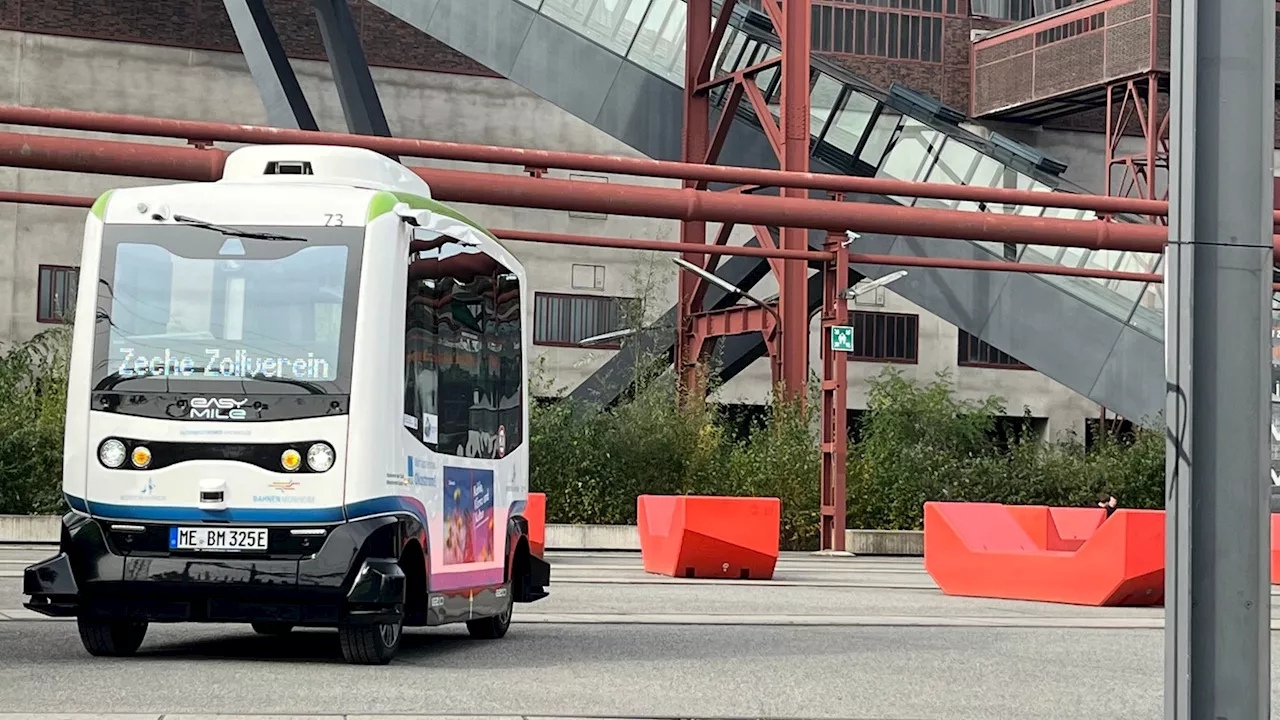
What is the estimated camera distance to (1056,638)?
13.4m

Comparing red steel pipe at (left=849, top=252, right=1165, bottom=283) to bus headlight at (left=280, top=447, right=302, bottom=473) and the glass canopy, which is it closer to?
the glass canopy

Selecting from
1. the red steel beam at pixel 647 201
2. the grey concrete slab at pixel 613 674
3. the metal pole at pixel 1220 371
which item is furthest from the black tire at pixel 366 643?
the red steel beam at pixel 647 201

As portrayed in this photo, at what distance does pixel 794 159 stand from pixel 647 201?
25.9 ft

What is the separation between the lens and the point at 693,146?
105 feet

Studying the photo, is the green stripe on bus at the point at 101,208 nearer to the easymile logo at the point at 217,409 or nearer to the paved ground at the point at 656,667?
the easymile logo at the point at 217,409

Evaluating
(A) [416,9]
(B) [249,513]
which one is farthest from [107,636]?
(A) [416,9]

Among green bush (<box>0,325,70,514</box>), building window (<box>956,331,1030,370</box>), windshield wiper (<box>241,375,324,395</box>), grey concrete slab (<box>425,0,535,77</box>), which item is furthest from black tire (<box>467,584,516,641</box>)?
building window (<box>956,331,1030,370</box>)

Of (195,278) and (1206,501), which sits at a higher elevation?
(195,278)

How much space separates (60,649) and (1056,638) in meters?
6.41

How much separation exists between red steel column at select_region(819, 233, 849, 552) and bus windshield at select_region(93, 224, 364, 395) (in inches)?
722

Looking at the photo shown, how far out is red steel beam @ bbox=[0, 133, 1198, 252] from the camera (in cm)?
1973

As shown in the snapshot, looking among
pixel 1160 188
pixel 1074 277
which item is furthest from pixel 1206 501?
pixel 1160 188

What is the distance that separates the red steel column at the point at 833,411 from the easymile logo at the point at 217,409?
61.0ft

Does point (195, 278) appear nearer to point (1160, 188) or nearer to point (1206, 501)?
point (1206, 501)
